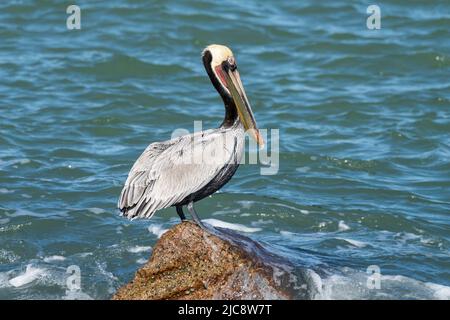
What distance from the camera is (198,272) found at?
790 centimetres

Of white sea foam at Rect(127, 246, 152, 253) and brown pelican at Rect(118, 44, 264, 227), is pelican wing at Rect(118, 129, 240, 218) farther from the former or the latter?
white sea foam at Rect(127, 246, 152, 253)

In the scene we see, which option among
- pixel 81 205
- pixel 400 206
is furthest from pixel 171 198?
pixel 400 206

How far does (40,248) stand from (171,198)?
2.86 metres

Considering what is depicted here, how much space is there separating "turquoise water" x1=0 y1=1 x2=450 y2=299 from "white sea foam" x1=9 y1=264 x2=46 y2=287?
0.02 meters

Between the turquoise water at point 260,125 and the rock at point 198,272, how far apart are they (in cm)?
86

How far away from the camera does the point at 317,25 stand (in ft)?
62.0

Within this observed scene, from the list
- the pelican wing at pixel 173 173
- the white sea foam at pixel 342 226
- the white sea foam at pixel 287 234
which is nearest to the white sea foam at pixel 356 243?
the white sea foam at pixel 342 226

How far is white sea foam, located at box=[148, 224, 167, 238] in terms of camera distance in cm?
1110

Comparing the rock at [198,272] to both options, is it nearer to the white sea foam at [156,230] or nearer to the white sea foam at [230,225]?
the white sea foam at [156,230]

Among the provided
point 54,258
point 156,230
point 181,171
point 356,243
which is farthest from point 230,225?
point 181,171

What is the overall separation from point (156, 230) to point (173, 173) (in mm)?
2896

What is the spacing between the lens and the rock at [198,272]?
788 centimetres

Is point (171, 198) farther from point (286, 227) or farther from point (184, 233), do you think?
point (286, 227)

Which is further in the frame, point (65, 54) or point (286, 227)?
point (65, 54)
